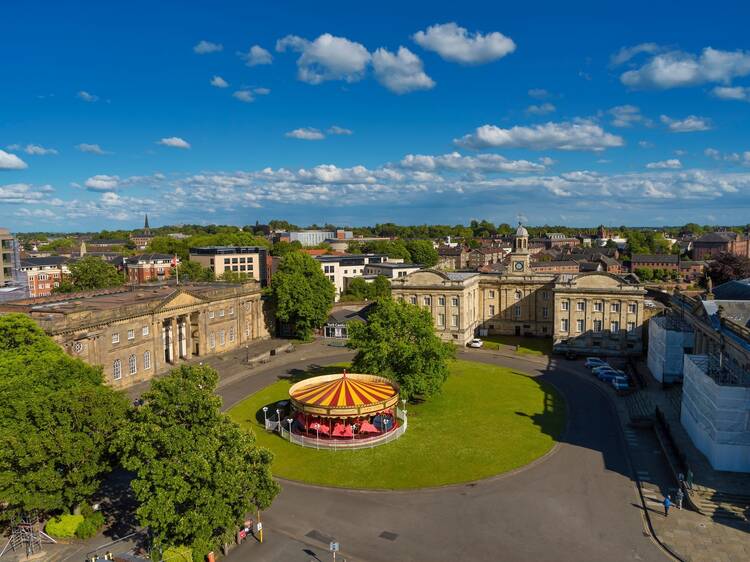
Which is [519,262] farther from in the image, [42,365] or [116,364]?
[42,365]

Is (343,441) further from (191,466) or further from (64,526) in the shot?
(64,526)

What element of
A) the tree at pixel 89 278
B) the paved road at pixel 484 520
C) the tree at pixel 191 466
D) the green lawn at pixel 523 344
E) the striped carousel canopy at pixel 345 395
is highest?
the tree at pixel 89 278

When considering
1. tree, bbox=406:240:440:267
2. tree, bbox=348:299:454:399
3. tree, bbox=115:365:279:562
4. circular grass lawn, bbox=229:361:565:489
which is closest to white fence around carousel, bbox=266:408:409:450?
circular grass lawn, bbox=229:361:565:489

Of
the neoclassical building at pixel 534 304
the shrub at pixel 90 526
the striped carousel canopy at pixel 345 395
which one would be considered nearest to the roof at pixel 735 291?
the neoclassical building at pixel 534 304

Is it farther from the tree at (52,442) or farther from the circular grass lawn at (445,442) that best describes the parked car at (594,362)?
the tree at (52,442)

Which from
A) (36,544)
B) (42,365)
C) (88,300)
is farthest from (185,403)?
(88,300)

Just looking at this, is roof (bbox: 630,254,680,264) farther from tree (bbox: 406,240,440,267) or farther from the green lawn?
the green lawn
